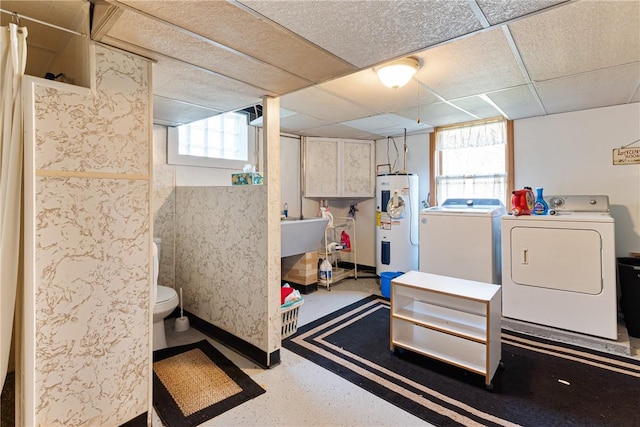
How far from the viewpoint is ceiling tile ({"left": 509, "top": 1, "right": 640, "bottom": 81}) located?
4.89 ft

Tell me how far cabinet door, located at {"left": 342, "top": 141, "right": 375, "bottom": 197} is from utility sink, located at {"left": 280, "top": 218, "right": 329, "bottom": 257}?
38.5 inches

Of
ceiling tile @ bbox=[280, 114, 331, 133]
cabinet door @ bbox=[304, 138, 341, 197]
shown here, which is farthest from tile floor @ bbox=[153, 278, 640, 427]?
cabinet door @ bbox=[304, 138, 341, 197]

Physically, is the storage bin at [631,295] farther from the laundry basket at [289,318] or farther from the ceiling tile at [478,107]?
the laundry basket at [289,318]

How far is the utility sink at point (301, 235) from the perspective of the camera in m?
3.50

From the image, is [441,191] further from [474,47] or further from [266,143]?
[266,143]

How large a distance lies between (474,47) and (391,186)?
96.1 inches

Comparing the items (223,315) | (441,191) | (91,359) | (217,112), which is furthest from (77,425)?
(441,191)

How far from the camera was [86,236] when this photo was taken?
1.44 m

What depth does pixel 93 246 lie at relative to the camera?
1.46m

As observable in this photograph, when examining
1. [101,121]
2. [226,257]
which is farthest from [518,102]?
[101,121]

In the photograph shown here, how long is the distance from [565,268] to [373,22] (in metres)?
2.73

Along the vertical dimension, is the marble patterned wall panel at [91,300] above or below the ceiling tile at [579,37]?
below

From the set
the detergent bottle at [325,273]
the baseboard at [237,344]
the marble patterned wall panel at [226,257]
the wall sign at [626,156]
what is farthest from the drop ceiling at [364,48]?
the detergent bottle at [325,273]

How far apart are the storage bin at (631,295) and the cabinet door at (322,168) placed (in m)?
3.26
